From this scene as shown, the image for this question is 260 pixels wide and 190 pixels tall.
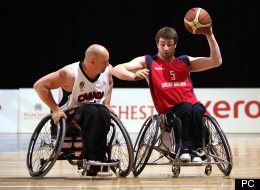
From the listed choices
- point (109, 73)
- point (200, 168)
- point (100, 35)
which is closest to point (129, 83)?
point (100, 35)

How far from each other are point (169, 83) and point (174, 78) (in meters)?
0.05

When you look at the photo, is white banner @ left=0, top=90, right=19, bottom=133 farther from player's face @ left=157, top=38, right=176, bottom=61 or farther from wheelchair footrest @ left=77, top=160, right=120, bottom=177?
wheelchair footrest @ left=77, top=160, right=120, bottom=177

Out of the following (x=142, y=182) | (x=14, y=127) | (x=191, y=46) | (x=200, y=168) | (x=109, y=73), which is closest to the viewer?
(x=142, y=182)

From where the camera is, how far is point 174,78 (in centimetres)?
530

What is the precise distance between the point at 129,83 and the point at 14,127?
2759 millimetres

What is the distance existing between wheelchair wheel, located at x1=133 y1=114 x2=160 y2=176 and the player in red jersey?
0.17 metres

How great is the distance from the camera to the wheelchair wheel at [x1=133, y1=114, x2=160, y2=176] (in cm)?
494

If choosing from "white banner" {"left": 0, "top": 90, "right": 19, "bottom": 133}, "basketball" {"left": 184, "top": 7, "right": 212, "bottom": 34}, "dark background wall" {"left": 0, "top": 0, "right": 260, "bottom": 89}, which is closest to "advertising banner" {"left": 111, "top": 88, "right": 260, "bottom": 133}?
"white banner" {"left": 0, "top": 90, "right": 19, "bottom": 133}

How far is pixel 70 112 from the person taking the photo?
4.97 metres

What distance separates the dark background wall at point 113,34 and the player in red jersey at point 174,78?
815 centimetres

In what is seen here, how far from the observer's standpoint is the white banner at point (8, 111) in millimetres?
11750

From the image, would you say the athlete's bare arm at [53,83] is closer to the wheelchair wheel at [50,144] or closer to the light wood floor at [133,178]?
the wheelchair wheel at [50,144]

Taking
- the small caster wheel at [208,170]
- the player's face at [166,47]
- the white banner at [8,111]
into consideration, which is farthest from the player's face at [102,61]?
the white banner at [8,111]

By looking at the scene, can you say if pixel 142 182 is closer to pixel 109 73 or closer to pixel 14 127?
pixel 109 73
